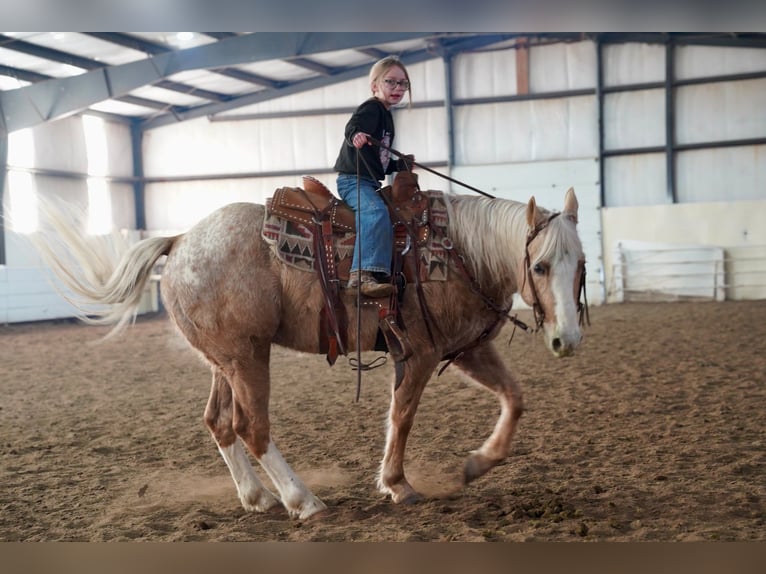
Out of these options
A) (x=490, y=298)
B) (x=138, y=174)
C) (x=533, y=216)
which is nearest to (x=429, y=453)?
(x=490, y=298)

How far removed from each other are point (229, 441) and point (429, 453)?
1.32 metres

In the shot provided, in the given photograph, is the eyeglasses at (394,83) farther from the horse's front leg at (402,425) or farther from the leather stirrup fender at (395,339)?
the horse's front leg at (402,425)

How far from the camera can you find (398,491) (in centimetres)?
343

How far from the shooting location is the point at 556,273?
312 cm

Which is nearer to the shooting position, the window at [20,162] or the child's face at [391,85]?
the child's face at [391,85]

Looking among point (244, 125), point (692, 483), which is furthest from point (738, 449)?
point (244, 125)

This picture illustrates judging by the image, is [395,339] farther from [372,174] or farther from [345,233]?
[372,174]

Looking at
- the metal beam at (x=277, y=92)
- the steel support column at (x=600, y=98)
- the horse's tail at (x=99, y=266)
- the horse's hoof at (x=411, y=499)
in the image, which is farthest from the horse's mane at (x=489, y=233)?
the metal beam at (x=277, y=92)

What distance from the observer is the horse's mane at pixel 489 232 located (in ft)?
11.1

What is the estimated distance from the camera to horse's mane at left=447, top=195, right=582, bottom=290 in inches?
133

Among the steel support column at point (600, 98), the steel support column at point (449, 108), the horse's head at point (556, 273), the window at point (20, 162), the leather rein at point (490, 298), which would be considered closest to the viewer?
the horse's head at point (556, 273)

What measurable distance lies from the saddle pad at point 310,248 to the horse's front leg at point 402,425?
0.43 metres

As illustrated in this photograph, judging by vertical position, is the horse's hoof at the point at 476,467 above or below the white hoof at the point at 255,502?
above
